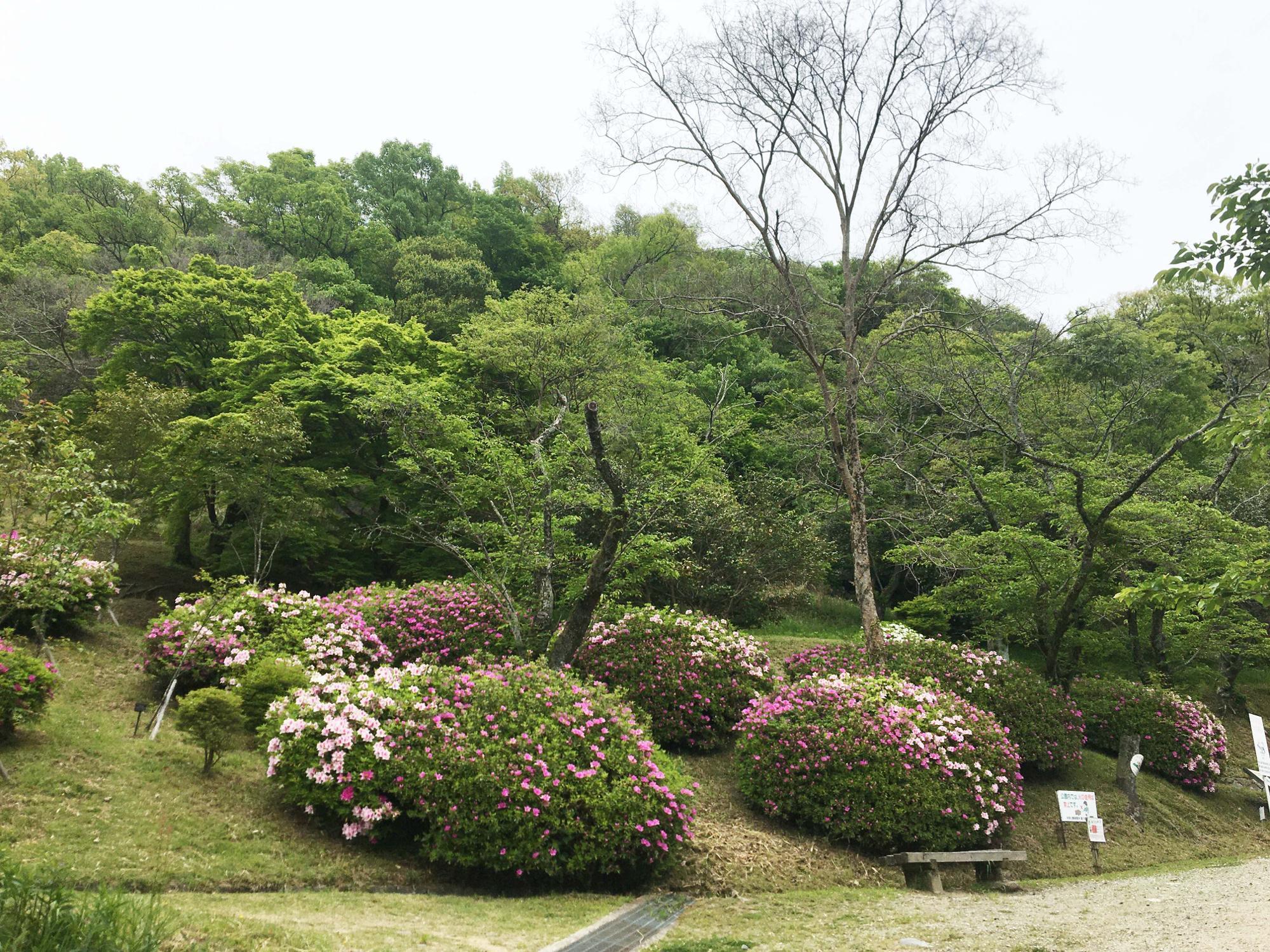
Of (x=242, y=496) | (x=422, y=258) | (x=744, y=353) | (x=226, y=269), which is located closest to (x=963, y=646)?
(x=242, y=496)

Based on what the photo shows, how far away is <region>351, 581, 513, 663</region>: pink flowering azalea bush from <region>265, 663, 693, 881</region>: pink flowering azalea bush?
11.1ft

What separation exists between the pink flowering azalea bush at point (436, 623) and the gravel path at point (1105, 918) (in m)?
6.24

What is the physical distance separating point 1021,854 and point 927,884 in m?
1.21

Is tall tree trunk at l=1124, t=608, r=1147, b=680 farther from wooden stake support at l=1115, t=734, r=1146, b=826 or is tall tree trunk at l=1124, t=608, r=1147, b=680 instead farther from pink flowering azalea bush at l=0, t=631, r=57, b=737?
pink flowering azalea bush at l=0, t=631, r=57, b=737

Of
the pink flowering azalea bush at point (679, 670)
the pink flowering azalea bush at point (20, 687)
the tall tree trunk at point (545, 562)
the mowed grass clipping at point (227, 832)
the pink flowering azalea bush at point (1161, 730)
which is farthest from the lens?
the pink flowering azalea bush at point (1161, 730)

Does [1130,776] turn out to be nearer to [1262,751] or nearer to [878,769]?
[1262,751]

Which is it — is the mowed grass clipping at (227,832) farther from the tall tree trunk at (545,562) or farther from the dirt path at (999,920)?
the tall tree trunk at (545,562)

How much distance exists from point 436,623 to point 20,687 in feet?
16.4

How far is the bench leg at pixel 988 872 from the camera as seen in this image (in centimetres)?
818

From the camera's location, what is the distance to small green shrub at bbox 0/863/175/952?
291 cm

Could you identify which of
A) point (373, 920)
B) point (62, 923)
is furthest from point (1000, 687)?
point (62, 923)

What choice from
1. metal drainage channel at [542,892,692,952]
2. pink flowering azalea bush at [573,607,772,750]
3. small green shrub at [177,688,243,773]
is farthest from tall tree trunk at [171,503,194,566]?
metal drainage channel at [542,892,692,952]

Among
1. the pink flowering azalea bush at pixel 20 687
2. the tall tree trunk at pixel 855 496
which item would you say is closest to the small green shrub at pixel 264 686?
the pink flowering azalea bush at pixel 20 687

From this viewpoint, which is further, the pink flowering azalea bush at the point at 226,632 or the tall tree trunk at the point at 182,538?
the tall tree trunk at the point at 182,538
